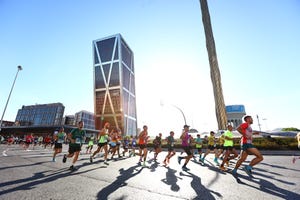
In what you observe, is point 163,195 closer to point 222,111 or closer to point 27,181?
point 27,181

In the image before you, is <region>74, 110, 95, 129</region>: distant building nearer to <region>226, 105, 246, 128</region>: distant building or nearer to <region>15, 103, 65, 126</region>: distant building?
<region>15, 103, 65, 126</region>: distant building

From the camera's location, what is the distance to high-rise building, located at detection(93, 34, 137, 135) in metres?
96.6

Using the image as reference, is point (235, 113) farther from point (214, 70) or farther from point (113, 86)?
point (113, 86)

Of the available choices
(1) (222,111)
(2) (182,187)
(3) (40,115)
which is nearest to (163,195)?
(2) (182,187)

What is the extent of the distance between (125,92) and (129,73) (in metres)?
17.9

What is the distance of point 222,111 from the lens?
3234cm

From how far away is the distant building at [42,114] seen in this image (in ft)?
323

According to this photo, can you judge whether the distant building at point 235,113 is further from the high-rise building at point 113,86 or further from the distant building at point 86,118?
the distant building at point 86,118

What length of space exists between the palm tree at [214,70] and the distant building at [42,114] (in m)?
93.4

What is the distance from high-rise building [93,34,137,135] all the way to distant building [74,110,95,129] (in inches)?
320

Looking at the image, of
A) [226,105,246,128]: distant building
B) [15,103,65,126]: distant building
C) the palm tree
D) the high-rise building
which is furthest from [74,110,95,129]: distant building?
[226,105,246,128]: distant building

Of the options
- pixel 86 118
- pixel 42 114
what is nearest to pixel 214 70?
pixel 86 118

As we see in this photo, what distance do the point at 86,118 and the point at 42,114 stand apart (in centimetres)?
2881

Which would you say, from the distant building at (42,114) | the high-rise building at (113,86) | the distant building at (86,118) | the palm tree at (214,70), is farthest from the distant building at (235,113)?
the distant building at (42,114)
